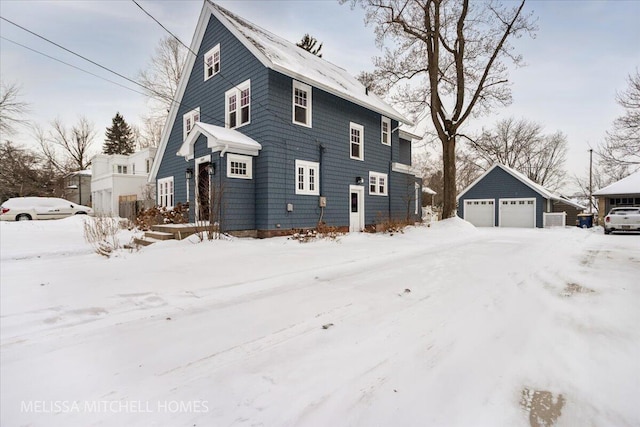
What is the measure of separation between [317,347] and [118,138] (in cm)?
4948

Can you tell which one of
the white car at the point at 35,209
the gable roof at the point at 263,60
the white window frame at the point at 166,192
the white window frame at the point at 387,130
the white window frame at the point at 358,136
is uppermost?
the gable roof at the point at 263,60

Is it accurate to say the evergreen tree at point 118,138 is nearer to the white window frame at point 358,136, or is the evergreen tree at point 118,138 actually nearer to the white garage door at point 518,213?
the white window frame at point 358,136

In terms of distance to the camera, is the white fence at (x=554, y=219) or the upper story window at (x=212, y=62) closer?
the upper story window at (x=212, y=62)

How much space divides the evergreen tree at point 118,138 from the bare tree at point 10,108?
49.2 ft

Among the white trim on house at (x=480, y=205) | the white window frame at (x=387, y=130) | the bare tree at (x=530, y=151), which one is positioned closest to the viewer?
the white window frame at (x=387, y=130)

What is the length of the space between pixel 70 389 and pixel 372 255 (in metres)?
6.08

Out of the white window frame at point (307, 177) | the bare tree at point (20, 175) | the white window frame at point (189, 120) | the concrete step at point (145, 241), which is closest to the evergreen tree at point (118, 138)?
the bare tree at point (20, 175)

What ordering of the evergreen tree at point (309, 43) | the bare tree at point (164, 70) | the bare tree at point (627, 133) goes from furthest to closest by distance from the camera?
the evergreen tree at point (309, 43), the bare tree at point (164, 70), the bare tree at point (627, 133)

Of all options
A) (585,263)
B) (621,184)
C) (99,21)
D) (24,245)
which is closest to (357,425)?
(585,263)

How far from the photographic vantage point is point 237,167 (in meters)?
10.2

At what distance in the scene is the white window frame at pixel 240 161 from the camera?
998 centimetres

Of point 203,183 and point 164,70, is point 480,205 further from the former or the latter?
point 164,70

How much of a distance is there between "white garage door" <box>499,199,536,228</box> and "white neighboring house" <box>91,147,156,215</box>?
2500 centimetres

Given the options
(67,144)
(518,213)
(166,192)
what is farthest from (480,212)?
(67,144)
